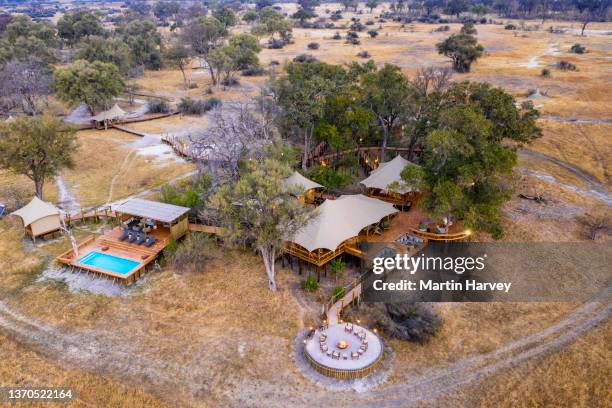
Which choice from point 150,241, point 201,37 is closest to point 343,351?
point 150,241

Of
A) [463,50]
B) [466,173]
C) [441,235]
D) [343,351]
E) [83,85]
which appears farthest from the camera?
[463,50]

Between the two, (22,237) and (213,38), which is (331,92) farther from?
(213,38)

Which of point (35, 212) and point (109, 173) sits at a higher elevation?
point (35, 212)

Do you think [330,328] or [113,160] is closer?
[330,328]

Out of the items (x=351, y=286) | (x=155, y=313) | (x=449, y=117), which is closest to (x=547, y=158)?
(x=449, y=117)

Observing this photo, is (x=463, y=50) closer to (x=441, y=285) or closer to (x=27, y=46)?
(x=441, y=285)

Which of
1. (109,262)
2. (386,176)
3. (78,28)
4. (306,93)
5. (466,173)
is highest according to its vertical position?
(78,28)

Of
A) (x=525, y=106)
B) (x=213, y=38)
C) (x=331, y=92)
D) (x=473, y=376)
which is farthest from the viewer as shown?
(x=213, y=38)
